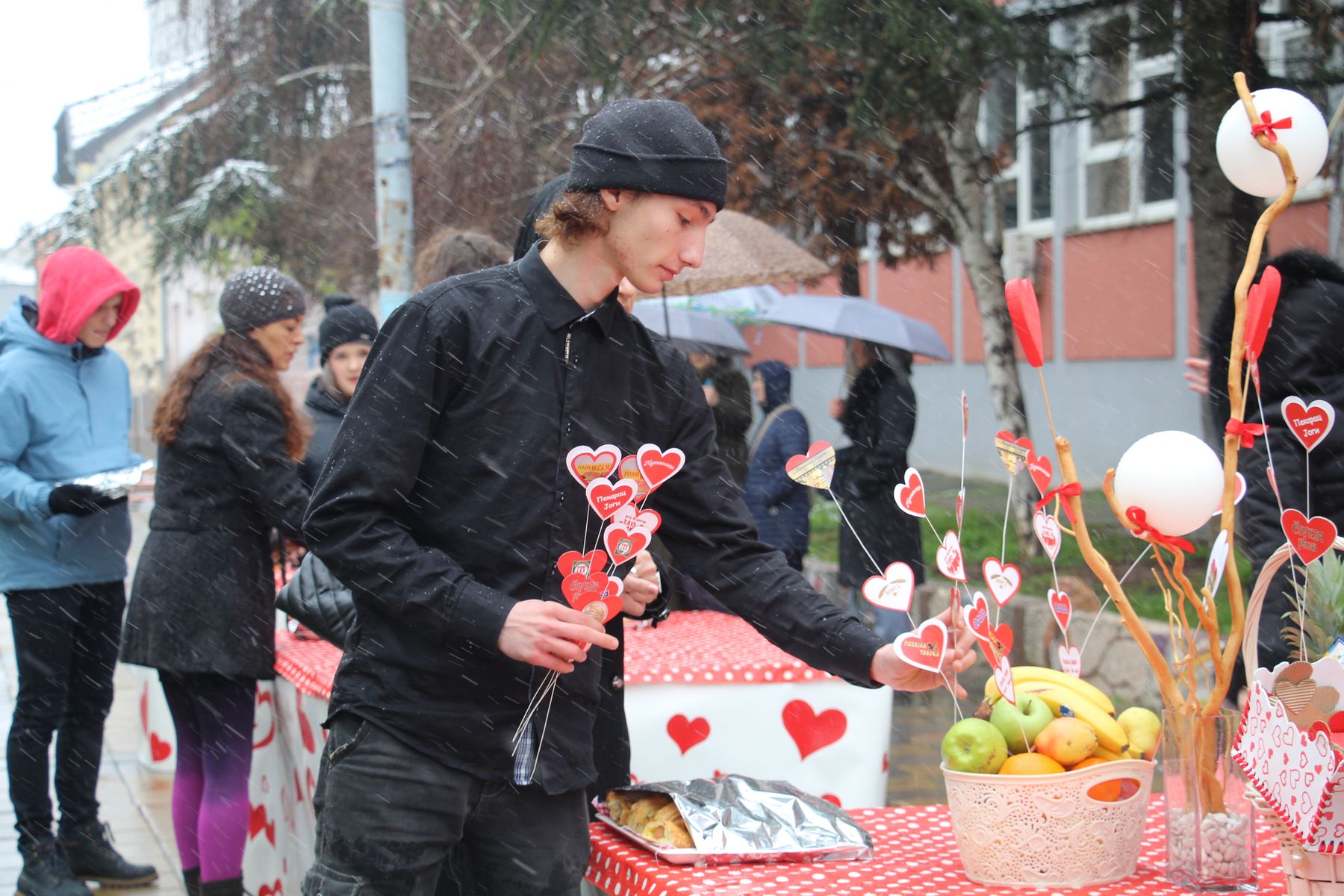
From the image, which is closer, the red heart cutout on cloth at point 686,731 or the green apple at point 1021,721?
the green apple at point 1021,721

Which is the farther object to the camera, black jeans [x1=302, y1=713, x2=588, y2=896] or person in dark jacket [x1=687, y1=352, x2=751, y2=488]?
person in dark jacket [x1=687, y1=352, x2=751, y2=488]

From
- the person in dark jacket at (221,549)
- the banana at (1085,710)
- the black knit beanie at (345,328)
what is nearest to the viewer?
the banana at (1085,710)

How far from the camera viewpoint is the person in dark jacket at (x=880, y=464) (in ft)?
23.7

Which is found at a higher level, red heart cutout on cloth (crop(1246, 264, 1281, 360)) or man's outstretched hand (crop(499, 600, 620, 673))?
red heart cutout on cloth (crop(1246, 264, 1281, 360))

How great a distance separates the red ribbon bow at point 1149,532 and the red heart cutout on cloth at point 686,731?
1.62m

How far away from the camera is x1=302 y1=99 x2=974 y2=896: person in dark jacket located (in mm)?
1987

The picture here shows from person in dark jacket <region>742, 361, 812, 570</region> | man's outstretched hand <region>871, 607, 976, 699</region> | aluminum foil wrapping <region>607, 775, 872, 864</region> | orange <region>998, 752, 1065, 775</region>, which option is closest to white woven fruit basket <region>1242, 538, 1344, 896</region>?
orange <region>998, 752, 1065, 775</region>

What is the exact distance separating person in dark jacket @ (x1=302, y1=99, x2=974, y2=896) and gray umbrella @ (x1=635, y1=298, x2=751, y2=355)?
7.19 m

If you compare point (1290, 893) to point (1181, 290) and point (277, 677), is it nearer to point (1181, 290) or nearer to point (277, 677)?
point (277, 677)

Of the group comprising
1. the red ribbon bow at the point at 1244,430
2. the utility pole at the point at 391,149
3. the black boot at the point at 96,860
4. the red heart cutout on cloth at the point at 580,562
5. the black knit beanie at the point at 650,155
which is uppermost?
the utility pole at the point at 391,149

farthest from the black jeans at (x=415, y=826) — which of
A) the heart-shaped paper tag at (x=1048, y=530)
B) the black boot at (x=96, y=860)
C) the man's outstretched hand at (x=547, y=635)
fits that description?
the black boot at (x=96, y=860)

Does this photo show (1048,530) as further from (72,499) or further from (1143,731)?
(72,499)

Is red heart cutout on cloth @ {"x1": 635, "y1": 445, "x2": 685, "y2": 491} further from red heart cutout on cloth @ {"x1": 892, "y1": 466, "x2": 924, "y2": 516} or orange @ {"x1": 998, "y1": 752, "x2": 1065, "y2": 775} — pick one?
orange @ {"x1": 998, "y1": 752, "x2": 1065, "y2": 775}

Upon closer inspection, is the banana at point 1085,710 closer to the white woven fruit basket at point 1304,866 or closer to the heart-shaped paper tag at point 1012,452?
the white woven fruit basket at point 1304,866
